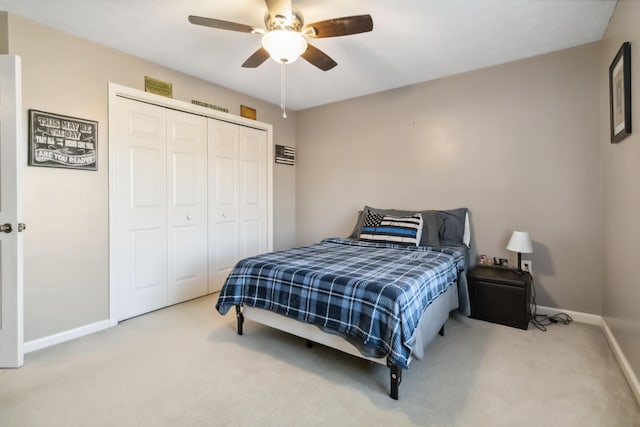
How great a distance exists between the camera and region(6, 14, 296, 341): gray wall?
2.31m

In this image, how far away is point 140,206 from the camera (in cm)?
299

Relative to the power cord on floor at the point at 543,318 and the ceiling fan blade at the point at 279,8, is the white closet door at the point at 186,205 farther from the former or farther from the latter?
the power cord on floor at the point at 543,318

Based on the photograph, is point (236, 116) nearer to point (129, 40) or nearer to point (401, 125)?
point (129, 40)

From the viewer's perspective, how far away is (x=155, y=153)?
3092 millimetres

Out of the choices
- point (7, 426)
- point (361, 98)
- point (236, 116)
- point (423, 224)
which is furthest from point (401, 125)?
point (7, 426)

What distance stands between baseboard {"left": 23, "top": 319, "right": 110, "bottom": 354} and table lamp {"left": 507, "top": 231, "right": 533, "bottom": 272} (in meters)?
3.69

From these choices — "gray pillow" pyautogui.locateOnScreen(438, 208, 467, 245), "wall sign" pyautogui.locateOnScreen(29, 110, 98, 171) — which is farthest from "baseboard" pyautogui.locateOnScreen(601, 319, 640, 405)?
"wall sign" pyautogui.locateOnScreen(29, 110, 98, 171)

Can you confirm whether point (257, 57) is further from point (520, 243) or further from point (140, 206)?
point (520, 243)

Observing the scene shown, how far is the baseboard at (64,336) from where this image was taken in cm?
230

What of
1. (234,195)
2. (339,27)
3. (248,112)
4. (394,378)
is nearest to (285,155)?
(248,112)

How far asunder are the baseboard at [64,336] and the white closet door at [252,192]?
167 centimetres

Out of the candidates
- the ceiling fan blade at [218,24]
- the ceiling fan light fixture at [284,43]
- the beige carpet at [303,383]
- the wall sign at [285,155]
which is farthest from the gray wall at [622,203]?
the wall sign at [285,155]

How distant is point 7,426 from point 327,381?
5.33ft

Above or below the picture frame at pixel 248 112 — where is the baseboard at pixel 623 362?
below
